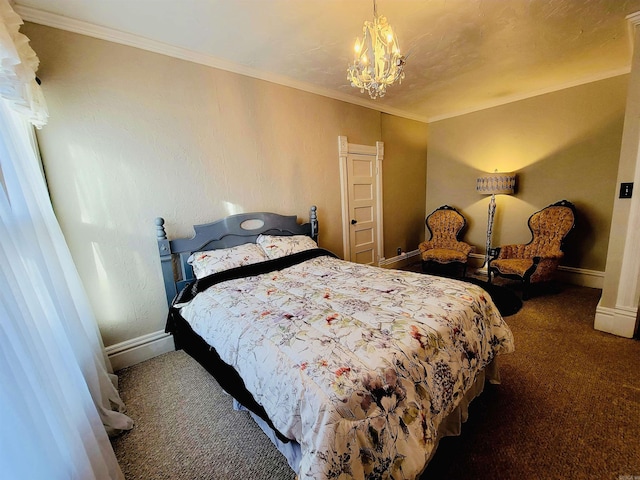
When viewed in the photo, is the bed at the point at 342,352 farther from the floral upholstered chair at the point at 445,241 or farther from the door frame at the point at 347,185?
the floral upholstered chair at the point at 445,241

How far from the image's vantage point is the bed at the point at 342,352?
89 cm

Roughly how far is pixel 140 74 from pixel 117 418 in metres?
2.51

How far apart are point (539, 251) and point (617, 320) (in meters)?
1.28

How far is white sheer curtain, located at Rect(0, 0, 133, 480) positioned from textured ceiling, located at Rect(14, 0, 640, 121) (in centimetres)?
85

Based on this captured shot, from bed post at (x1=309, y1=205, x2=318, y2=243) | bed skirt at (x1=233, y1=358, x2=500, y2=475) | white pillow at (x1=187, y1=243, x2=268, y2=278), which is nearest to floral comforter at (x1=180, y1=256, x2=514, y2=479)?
bed skirt at (x1=233, y1=358, x2=500, y2=475)

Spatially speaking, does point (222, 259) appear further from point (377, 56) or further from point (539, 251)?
point (539, 251)

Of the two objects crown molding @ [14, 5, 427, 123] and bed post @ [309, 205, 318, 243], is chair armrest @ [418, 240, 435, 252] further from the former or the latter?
crown molding @ [14, 5, 427, 123]

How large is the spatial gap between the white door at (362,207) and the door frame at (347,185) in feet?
0.16

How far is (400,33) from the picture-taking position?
211 cm

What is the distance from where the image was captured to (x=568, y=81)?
3238 mm

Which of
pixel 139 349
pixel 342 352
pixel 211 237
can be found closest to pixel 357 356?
pixel 342 352

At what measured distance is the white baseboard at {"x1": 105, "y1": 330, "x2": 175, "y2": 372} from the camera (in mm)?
2125

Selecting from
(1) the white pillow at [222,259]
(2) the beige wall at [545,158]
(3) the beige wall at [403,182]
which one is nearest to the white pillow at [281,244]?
(1) the white pillow at [222,259]

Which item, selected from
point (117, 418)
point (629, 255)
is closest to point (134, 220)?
point (117, 418)
